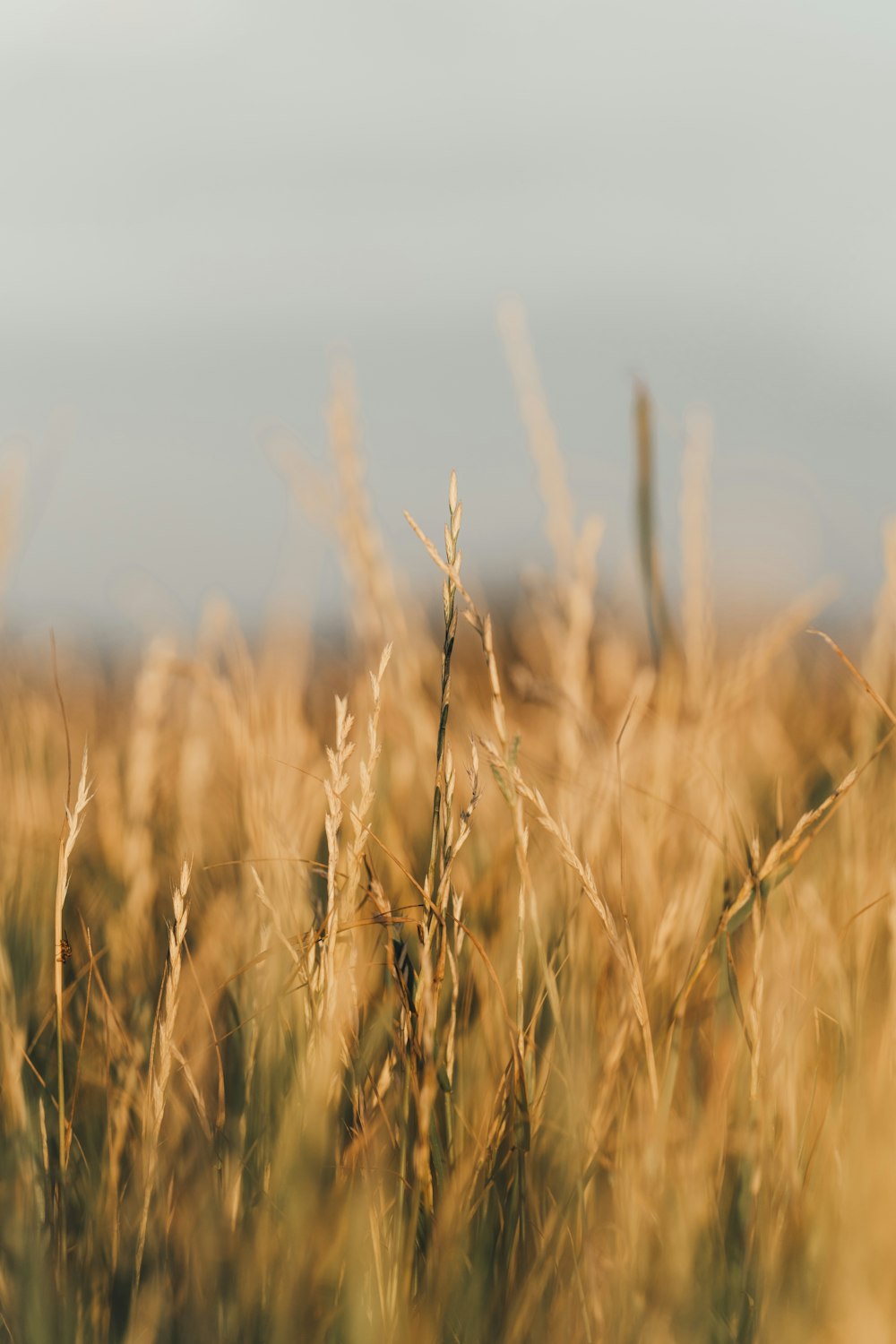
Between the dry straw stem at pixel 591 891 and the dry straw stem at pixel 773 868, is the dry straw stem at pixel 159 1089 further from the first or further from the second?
the dry straw stem at pixel 773 868

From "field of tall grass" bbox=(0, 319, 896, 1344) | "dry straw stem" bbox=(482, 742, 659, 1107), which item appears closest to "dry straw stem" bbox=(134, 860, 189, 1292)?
"field of tall grass" bbox=(0, 319, 896, 1344)

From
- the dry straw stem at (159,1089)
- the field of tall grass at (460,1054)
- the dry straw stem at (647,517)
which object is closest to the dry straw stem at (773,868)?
the field of tall grass at (460,1054)

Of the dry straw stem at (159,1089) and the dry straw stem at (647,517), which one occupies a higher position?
Result: the dry straw stem at (647,517)

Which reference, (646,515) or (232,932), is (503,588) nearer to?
(646,515)

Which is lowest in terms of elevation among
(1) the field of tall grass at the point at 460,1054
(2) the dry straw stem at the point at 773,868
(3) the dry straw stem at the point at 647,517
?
(1) the field of tall grass at the point at 460,1054

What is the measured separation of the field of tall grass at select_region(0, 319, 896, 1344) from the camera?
613 mm

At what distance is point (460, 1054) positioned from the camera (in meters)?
0.84

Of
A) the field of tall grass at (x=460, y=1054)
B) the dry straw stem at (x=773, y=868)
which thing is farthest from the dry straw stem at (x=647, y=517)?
the dry straw stem at (x=773, y=868)

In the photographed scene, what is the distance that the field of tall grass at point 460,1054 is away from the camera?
613 mm

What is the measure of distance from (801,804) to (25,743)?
134cm

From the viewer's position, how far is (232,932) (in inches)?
42.8

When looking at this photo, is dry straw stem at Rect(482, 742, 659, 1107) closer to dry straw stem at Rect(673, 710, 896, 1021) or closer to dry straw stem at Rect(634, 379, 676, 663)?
dry straw stem at Rect(673, 710, 896, 1021)

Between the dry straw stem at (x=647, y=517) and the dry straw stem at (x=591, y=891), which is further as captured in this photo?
the dry straw stem at (x=647, y=517)

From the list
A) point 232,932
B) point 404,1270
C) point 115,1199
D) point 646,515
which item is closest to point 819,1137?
point 404,1270
